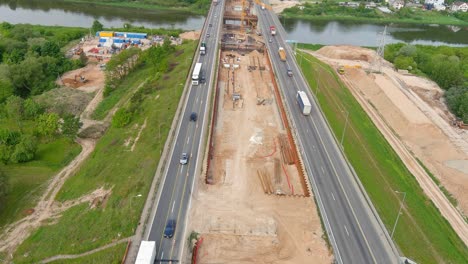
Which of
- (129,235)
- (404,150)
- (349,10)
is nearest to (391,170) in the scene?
(404,150)

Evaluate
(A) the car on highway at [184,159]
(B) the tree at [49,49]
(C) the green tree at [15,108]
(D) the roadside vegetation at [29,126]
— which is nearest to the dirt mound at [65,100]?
(D) the roadside vegetation at [29,126]

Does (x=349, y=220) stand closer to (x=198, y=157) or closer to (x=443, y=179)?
(x=198, y=157)

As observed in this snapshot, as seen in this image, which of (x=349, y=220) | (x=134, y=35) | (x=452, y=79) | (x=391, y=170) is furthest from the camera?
(x=134, y=35)

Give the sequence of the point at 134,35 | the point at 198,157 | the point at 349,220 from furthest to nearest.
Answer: the point at 134,35, the point at 198,157, the point at 349,220

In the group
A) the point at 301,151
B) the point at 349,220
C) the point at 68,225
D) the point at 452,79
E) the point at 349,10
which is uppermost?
the point at 349,10

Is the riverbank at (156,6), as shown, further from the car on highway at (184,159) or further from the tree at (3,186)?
the tree at (3,186)

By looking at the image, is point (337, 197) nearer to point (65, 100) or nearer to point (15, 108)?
point (65, 100)

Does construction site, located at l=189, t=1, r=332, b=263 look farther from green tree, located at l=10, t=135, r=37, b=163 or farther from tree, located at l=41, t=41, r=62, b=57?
tree, located at l=41, t=41, r=62, b=57
